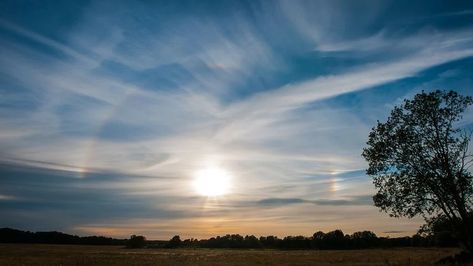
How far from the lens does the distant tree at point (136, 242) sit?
162250mm

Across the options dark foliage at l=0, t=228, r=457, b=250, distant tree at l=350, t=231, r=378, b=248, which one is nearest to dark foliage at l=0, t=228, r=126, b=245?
dark foliage at l=0, t=228, r=457, b=250

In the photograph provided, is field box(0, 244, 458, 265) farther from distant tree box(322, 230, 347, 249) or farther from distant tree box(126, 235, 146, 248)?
distant tree box(126, 235, 146, 248)

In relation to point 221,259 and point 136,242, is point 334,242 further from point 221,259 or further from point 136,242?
point 221,259

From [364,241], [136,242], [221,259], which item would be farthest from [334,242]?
Answer: [221,259]

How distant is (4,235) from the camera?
183m

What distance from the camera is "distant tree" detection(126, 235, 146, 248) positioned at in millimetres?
162250

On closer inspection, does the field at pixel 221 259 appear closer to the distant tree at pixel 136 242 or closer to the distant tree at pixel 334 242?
the distant tree at pixel 334 242

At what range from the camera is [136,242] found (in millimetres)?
163875

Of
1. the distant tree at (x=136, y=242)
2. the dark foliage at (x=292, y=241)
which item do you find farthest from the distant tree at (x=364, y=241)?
the distant tree at (x=136, y=242)

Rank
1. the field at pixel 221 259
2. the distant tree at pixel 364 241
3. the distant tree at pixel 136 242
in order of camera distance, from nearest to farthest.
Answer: the field at pixel 221 259
the distant tree at pixel 364 241
the distant tree at pixel 136 242

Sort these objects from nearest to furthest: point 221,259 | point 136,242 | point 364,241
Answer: point 221,259, point 364,241, point 136,242

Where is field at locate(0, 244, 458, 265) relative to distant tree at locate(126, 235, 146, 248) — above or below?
below

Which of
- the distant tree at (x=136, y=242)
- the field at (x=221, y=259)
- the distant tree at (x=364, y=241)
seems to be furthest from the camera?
the distant tree at (x=136, y=242)

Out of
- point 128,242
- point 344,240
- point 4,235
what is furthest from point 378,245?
point 4,235
